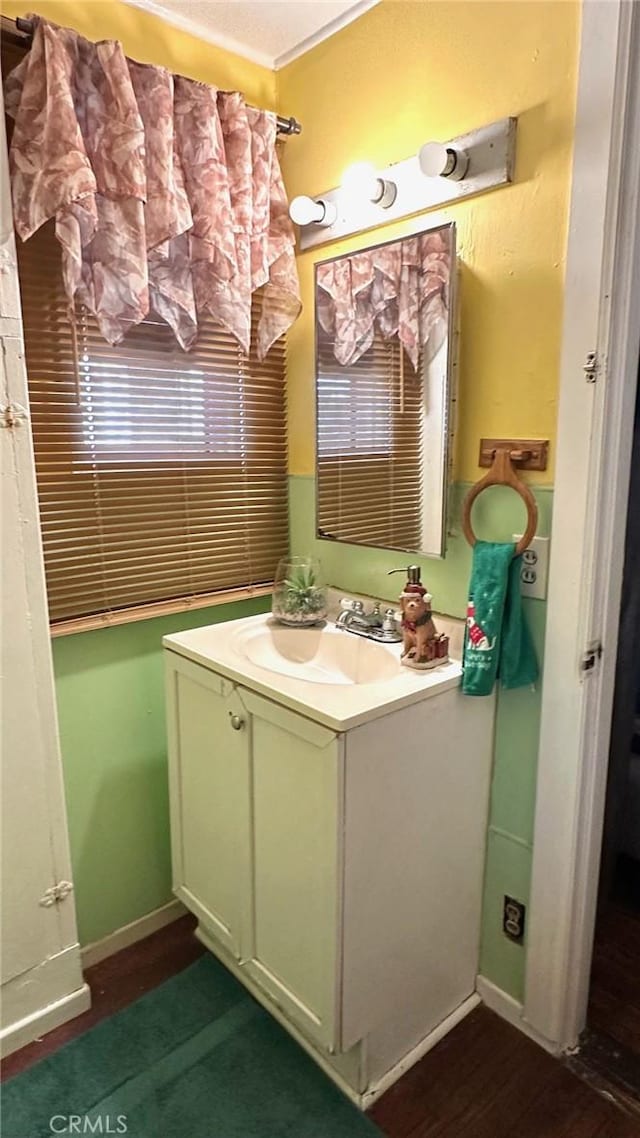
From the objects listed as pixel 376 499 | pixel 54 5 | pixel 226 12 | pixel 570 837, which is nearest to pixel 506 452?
pixel 376 499

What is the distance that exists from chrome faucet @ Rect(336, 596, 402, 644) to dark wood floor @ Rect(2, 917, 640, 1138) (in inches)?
36.8

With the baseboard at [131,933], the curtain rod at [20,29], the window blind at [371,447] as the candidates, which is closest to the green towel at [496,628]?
the window blind at [371,447]

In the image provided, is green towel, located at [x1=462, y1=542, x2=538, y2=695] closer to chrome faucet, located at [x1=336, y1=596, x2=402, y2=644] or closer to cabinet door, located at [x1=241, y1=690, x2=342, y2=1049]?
chrome faucet, located at [x1=336, y1=596, x2=402, y2=644]

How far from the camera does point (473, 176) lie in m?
1.35

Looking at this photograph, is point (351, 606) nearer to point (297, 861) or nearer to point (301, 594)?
point (301, 594)

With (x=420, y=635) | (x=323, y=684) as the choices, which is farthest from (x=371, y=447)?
(x=323, y=684)

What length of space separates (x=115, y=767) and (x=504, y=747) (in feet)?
3.26

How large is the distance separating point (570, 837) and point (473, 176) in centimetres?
139

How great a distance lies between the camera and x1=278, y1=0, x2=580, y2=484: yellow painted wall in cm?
124

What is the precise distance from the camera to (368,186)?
60.0 inches

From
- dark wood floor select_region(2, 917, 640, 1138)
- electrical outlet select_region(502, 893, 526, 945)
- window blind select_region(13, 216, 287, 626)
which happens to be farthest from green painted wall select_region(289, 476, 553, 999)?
window blind select_region(13, 216, 287, 626)

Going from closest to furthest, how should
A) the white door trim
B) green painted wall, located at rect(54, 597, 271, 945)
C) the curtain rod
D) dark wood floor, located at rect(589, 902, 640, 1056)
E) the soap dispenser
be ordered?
the white door trim → the curtain rod → the soap dispenser → dark wood floor, located at rect(589, 902, 640, 1056) → green painted wall, located at rect(54, 597, 271, 945)

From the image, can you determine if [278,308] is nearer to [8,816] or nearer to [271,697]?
[271,697]

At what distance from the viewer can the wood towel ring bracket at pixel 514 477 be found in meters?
1.32
